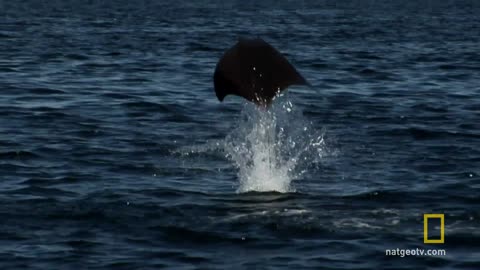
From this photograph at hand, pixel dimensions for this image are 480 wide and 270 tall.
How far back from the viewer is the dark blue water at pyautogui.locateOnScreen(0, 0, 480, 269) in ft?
49.4

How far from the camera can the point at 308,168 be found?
20.5 m

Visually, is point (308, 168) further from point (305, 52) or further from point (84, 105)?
point (305, 52)

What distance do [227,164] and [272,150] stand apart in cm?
101

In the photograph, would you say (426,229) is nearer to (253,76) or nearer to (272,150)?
(253,76)

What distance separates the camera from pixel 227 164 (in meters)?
20.9

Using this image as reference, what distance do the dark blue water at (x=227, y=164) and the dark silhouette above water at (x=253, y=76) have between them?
0.58 metres

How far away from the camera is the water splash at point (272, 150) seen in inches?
753

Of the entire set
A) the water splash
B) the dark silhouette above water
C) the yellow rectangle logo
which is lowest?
the yellow rectangle logo

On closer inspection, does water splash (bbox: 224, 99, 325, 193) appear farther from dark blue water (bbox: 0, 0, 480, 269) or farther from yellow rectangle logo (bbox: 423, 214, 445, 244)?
yellow rectangle logo (bbox: 423, 214, 445, 244)

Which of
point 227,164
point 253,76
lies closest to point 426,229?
point 253,76

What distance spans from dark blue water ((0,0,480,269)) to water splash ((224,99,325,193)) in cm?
6

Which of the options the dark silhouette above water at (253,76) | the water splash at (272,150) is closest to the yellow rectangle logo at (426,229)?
the water splash at (272,150)

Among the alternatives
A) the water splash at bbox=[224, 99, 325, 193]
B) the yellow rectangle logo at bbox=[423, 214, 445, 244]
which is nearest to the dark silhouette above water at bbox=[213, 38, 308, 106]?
the water splash at bbox=[224, 99, 325, 193]

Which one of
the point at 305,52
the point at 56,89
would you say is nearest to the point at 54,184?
the point at 56,89
